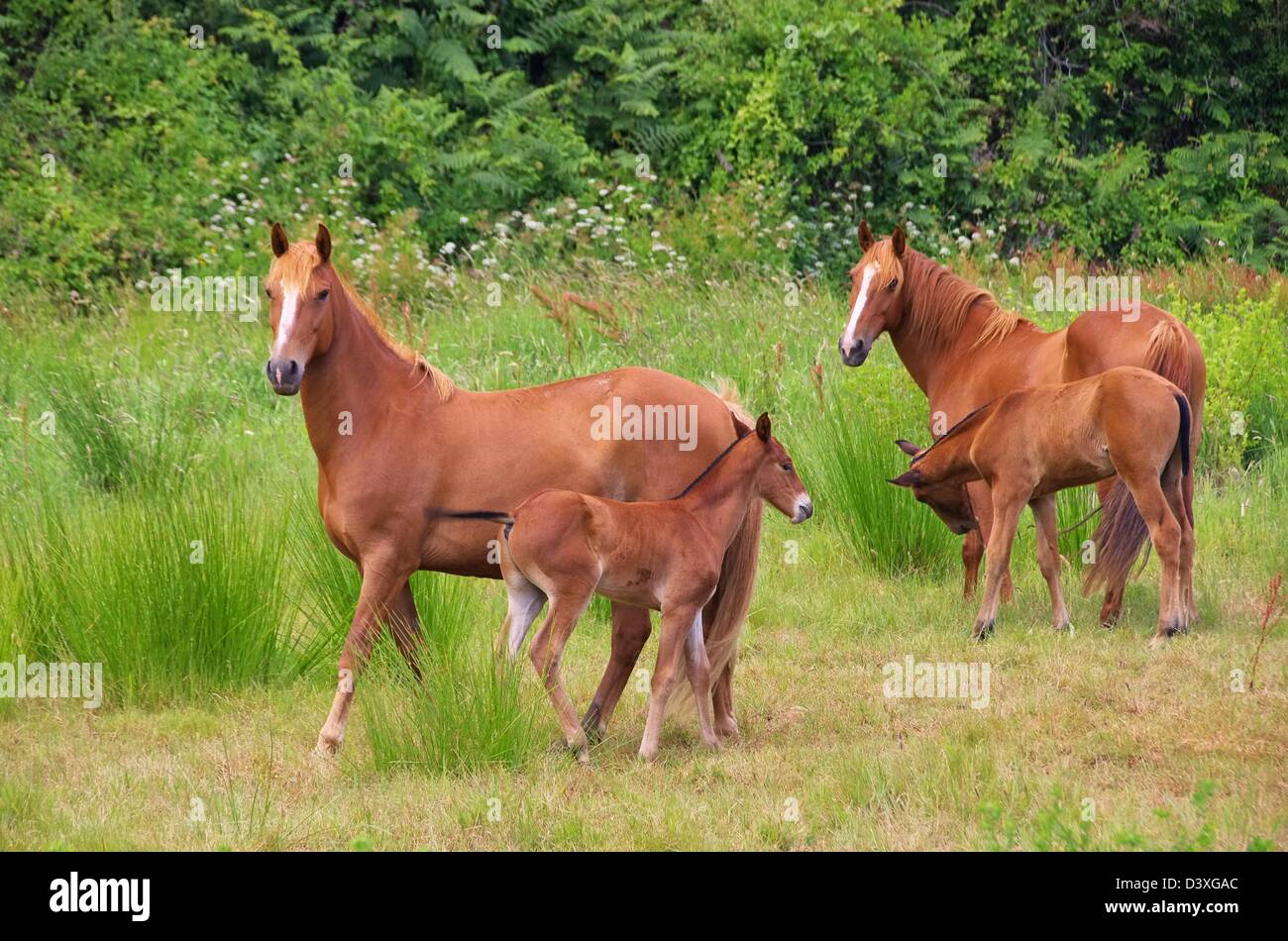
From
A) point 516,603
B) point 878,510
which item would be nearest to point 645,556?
point 516,603

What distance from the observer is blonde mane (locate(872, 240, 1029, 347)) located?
9156 millimetres

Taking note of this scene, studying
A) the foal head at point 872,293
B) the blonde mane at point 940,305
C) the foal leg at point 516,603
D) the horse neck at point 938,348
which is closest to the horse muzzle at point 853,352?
the foal head at point 872,293

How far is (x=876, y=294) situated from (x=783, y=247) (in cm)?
831

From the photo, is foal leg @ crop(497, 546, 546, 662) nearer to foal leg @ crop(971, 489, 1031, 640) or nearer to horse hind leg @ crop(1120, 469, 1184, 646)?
foal leg @ crop(971, 489, 1031, 640)

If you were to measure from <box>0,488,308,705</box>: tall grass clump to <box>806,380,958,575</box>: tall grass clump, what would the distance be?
367 cm

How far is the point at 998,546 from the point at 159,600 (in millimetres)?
4400

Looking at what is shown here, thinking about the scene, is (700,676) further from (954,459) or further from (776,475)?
(954,459)

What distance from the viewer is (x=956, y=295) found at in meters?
9.20

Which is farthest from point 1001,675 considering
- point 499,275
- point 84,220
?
point 84,220

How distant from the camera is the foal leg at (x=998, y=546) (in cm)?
808

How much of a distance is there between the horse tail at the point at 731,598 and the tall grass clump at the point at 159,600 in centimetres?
Answer: 232

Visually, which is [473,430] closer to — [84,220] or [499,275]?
[499,275]

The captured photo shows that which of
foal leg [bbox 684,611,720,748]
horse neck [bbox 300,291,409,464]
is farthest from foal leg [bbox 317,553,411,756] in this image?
foal leg [bbox 684,611,720,748]

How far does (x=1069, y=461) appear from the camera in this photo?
791 centimetres
